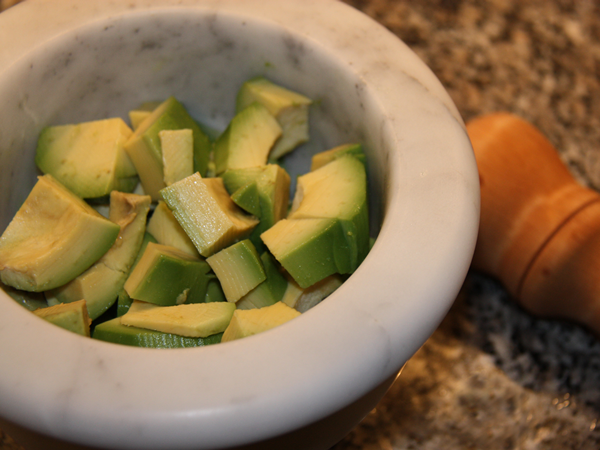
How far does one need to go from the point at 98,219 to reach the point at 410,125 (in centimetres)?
A: 34

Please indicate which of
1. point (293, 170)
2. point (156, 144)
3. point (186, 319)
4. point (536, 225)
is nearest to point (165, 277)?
point (186, 319)

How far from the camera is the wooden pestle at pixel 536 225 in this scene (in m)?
0.80

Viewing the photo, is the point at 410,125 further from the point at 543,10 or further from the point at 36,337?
the point at 543,10

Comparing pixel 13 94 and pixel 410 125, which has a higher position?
pixel 13 94

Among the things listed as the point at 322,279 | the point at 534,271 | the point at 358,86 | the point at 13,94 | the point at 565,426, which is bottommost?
the point at 565,426

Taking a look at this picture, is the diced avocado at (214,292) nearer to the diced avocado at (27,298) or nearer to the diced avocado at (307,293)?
the diced avocado at (307,293)

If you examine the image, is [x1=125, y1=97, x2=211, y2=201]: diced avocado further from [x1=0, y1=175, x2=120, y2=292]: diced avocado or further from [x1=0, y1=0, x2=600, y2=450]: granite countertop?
[x1=0, y1=0, x2=600, y2=450]: granite countertop

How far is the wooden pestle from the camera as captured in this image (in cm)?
80

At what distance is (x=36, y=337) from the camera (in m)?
0.44

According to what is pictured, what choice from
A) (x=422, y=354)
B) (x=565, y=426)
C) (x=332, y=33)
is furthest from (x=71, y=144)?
(x=565, y=426)

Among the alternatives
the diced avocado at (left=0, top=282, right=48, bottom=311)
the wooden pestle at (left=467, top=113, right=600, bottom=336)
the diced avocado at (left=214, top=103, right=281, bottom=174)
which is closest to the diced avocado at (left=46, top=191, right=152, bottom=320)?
the diced avocado at (left=0, top=282, right=48, bottom=311)

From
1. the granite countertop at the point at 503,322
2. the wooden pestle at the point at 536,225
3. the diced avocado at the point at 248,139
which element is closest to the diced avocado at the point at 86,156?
the diced avocado at the point at 248,139

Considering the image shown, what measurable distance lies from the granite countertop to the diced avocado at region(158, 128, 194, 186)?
1.34ft

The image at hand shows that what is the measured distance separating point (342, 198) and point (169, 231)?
21cm
